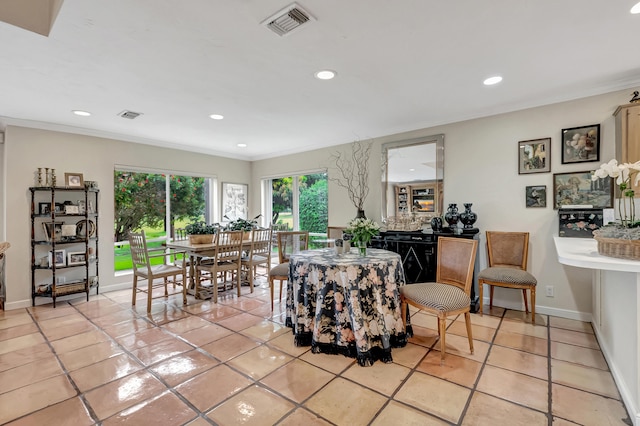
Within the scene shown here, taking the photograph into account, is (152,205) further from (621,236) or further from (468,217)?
(621,236)

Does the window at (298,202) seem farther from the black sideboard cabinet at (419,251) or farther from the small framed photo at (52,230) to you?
the small framed photo at (52,230)

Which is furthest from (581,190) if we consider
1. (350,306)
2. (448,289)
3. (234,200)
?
(234,200)

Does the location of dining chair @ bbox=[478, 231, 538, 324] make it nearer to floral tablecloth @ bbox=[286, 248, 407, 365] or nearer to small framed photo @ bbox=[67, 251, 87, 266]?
floral tablecloth @ bbox=[286, 248, 407, 365]

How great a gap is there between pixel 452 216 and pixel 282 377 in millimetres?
2715

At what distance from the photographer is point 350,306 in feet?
7.48

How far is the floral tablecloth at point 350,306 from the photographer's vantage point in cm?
230

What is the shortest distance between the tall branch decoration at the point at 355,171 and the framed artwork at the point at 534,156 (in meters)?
2.05

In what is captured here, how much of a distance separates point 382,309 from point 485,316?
1.68 meters

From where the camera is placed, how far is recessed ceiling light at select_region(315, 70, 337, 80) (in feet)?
8.35

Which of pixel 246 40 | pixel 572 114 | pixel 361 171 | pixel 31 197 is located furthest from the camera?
pixel 361 171

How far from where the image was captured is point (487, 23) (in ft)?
6.16

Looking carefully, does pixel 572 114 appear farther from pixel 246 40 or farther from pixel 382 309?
pixel 246 40

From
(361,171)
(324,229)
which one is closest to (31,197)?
(324,229)

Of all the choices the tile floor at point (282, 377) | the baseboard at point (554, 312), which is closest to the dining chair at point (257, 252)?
the tile floor at point (282, 377)
